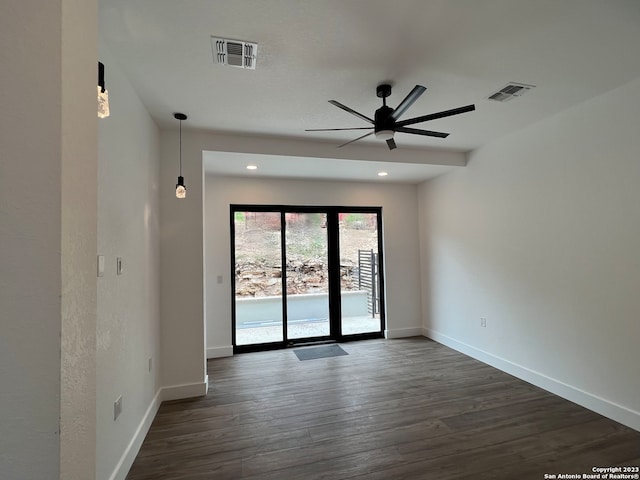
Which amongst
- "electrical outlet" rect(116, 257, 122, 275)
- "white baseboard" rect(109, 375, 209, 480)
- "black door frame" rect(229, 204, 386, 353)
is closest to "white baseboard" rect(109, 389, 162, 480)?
"white baseboard" rect(109, 375, 209, 480)

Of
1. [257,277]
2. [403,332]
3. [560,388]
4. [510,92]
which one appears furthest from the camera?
[403,332]

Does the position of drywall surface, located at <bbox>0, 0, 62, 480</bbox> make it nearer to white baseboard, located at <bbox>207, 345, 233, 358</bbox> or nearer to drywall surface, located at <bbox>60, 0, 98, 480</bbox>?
drywall surface, located at <bbox>60, 0, 98, 480</bbox>

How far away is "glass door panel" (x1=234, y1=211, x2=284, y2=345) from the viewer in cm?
460

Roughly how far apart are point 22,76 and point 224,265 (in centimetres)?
396

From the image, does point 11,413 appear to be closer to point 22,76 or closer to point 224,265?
point 22,76

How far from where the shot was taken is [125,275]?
7.14ft

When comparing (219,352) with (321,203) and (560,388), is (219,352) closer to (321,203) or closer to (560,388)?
(321,203)

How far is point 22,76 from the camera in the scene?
0.58m

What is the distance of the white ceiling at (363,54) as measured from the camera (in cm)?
167

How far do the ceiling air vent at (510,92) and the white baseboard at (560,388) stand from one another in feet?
9.04

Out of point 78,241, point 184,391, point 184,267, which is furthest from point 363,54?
point 184,391

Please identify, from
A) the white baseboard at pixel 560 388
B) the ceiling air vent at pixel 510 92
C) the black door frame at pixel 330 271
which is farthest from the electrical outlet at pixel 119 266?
the white baseboard at pixel 560 388

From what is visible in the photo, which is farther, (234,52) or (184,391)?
(184,391)

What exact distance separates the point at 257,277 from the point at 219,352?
46.0 inches
